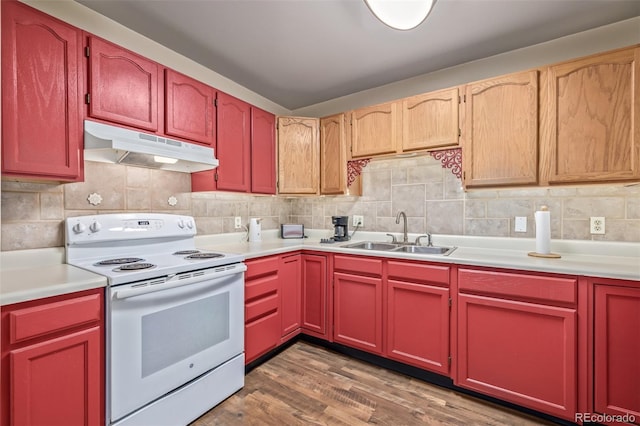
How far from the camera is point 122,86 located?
1685 mm

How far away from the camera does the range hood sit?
1.52m

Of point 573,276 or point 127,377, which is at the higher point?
point 573,276

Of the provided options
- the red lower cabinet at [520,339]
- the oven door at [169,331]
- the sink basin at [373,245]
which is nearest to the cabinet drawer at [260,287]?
the oven door at [169,331]

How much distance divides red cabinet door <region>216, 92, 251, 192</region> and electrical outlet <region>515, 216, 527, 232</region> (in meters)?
2.22

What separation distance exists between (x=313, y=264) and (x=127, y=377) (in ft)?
4.88

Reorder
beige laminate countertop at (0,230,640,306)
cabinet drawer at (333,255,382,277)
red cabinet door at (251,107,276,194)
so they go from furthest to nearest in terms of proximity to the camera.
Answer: red cabinet door at (251,107,276,194) < cabinet drawer at (333,255,382,277) < beige laminate countertop at (0,230,640,306)

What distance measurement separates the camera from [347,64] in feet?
7.83

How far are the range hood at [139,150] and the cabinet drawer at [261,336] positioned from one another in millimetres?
1240

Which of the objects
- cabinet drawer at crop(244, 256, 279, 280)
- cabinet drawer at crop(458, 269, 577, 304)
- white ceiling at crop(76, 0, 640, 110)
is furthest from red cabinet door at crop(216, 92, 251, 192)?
cabinet drawer at crop(458, 269, 577, 304)

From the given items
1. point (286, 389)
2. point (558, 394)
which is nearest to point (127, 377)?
point (286, 389)

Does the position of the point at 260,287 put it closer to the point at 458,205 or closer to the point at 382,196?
the point at 382,196

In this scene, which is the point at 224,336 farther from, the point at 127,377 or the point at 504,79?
the point at 504,79

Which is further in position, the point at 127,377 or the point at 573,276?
the point at 573,276

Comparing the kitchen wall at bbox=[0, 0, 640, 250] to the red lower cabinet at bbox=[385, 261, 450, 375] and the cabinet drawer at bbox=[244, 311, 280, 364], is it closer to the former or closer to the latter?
the red lower cabinet at bbox=[385, 261, 450, 375]
